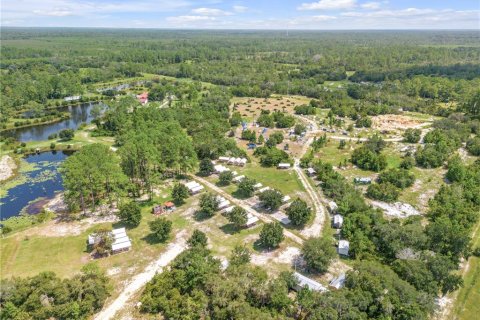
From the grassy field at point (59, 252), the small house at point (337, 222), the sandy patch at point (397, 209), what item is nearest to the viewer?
the grassy field at point (59, 252)

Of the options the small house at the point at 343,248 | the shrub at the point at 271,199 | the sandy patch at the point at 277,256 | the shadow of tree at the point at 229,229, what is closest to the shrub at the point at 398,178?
the shrub at the point at 271,199

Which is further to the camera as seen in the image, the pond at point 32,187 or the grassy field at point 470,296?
the pond at point 32,187

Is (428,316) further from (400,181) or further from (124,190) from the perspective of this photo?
(124,190)

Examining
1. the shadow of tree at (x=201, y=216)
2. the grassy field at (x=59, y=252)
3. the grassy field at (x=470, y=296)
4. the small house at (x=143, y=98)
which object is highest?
the small house at (x=143, y=98)

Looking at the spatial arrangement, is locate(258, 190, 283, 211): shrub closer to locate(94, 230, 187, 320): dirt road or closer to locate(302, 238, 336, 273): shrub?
locate(302, 238, 336, 273): shrub

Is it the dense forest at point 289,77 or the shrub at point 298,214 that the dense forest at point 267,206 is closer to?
the shrub at point 298,214
